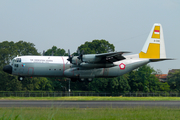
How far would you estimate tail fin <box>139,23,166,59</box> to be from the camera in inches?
1449

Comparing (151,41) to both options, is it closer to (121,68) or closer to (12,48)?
(121,68)

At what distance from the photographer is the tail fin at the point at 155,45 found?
121 feet

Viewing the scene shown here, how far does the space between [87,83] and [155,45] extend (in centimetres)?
3351

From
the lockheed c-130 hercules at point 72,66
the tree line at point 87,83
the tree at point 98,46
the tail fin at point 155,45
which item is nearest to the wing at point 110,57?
the lockheed c-130 hercules at point 72,66

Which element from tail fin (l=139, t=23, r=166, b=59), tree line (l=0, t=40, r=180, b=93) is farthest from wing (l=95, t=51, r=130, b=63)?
tree line (l=0, t=40, r=180, b=93)

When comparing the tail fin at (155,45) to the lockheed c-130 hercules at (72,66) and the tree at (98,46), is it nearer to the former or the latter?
the lockheed c-130 hercules at (72,66)

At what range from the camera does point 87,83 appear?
6731cm

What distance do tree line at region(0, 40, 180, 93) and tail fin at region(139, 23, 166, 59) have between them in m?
24.8

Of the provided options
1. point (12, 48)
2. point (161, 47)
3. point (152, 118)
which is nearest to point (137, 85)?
point (161, 47)

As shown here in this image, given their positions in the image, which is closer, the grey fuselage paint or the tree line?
the grey fuselage paint

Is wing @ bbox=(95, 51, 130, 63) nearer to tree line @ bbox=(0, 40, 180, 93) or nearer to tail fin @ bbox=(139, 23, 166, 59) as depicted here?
tail fin @ bbox=(139, 23, 166, 59)

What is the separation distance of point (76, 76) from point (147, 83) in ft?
135

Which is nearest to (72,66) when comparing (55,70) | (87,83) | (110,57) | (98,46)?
(55,70)

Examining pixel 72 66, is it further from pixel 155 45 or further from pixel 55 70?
pixel 155 45
